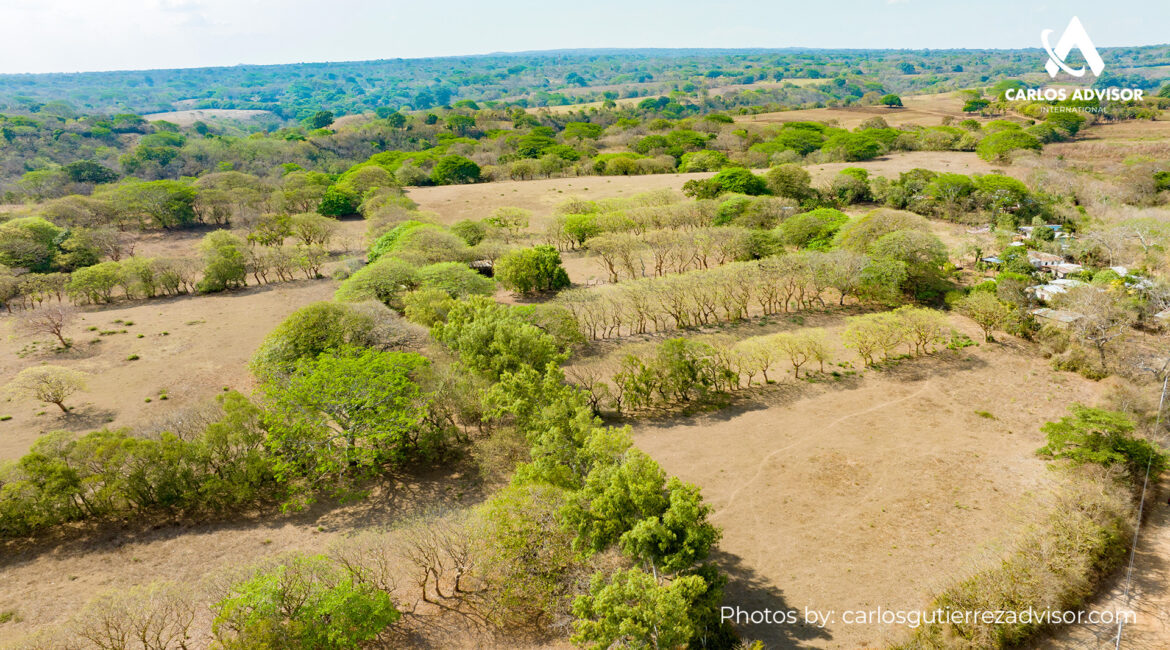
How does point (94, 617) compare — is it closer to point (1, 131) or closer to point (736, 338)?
point (736, 338)

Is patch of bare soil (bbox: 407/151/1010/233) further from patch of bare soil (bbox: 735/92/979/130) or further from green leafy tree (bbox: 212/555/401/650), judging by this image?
green leafy tree (bbox: 212/555/401/650)

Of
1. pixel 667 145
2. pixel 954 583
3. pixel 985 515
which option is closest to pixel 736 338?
pixel 985 515

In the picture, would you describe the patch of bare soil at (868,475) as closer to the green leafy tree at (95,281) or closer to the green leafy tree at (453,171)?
the green leafy tree at (95,281)

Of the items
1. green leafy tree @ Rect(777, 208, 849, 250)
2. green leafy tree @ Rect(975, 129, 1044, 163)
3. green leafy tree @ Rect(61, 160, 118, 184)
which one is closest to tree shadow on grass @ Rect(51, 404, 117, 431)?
green leafy tree @ Rect(777, 208, 849, 250)

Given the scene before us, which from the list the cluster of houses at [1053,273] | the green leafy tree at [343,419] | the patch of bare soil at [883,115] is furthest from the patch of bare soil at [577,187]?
the green leafy tree at [343,419]

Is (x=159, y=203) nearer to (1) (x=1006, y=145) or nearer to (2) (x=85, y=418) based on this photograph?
(2) (x=85, y=418)

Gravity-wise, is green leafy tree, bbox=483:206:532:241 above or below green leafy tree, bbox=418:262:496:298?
above

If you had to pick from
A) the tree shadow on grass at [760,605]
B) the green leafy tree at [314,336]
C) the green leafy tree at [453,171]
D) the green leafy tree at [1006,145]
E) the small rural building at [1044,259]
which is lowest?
the tree shadow on grass at [760,605]
